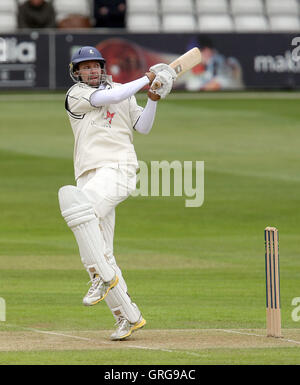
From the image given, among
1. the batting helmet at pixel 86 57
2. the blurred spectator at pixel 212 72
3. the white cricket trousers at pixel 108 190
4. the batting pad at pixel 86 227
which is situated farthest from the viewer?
the blurred spectator at pixel 212 72

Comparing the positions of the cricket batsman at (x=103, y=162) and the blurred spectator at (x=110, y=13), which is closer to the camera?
the cricket batsman at (x=103, y=162)

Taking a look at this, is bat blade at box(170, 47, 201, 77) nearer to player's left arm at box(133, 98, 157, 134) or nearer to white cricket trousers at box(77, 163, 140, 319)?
player's left arm at box(133, 98, 157, 134)

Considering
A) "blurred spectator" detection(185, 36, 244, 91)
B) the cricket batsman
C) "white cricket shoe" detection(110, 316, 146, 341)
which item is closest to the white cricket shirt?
the cricket batsman

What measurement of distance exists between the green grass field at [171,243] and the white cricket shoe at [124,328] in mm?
76

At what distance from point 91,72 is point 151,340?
198 cm

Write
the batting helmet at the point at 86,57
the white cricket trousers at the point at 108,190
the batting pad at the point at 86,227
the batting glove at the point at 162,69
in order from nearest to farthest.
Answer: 1. the batting pad at the point at 86,227
2. the white cricket trousers at the point at 108,190
3. the batting glove at the point at 162,69
4. the batting helmet at the point at 86,57

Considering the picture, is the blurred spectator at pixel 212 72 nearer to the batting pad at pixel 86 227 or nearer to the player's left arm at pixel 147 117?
the player's left arm at pixel 147 117

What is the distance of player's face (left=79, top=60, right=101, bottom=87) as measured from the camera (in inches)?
346

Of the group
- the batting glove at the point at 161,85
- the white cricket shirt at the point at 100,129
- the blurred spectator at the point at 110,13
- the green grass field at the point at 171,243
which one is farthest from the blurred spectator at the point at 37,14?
the batting glove at the point at 161,85

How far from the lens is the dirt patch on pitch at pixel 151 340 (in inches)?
326

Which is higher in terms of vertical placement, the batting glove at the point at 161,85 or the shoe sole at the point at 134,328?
the batting glove at the point at 161,85

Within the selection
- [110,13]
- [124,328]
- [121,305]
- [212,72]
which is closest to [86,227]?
[121,305]
